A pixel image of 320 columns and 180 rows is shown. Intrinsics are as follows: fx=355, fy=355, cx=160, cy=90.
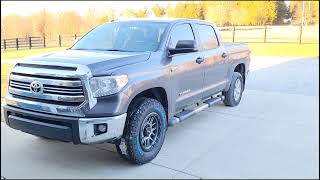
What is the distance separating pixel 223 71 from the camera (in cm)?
634

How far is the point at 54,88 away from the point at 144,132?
119cm

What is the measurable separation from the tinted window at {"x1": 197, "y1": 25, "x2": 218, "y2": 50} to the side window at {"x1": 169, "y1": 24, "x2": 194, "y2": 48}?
33cm

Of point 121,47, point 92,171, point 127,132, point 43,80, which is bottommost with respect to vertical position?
point 92,171

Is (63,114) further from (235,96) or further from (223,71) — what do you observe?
(235,96)

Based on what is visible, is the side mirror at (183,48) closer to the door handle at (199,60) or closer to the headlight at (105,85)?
the door handle at (199,60)

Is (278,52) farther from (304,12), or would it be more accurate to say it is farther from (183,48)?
(183,48)

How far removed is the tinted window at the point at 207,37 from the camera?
578 centimetres

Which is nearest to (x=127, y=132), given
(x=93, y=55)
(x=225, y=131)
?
(x=93, y=55)

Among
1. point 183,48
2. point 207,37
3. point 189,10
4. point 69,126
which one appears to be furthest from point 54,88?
point 189,10

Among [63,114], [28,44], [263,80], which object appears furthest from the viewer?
[28,44]

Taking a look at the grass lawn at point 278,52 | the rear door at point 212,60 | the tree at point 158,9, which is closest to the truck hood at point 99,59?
the rear door at point 212,60

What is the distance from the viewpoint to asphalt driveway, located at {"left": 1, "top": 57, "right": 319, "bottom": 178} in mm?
3963

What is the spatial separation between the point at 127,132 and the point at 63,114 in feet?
2.39

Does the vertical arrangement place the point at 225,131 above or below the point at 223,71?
below
